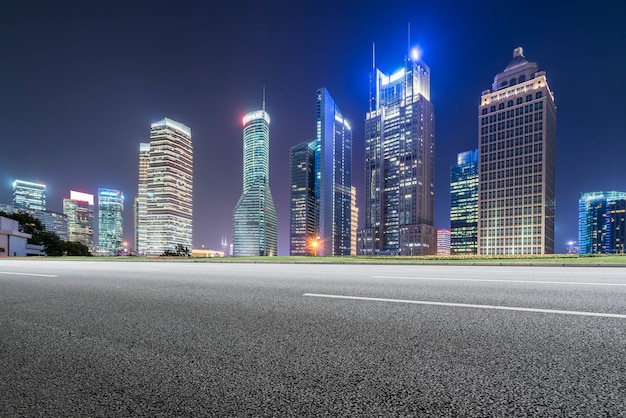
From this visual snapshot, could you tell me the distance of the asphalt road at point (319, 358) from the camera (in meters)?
2.06

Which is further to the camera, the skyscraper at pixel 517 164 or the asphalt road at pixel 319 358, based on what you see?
the skyscraper at pixel 517 164

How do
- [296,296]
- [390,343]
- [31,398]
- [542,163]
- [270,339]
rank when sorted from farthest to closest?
[542,163] < [296,296] < [270,339] < [390,343] < [31,398]

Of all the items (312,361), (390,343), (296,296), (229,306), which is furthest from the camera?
(296,296)

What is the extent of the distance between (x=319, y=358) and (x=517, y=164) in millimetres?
149920

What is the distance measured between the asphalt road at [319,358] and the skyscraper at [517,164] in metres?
139

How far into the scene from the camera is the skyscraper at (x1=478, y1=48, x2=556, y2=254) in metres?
122

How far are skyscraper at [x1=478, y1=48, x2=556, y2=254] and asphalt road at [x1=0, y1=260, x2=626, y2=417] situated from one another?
138666 millimetres

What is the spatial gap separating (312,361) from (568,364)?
6.82ft

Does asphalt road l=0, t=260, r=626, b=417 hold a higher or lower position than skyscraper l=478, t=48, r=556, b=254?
lower

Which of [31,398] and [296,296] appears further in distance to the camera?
[296,296]

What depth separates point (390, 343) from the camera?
127 inches

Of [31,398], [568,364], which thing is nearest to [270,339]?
[31,398]

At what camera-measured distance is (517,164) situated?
128 m

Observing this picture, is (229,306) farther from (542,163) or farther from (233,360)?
(542,163)
